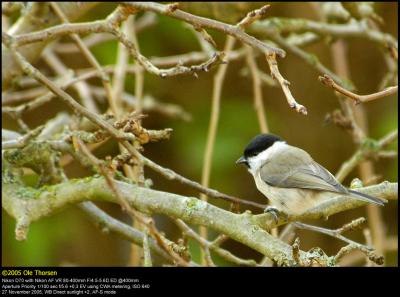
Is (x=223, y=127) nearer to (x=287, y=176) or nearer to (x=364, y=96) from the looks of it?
(x=287, y=176)

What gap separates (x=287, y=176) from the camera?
279 cm

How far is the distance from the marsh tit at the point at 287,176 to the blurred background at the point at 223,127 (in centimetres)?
116

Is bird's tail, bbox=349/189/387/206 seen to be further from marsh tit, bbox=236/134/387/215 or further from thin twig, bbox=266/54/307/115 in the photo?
thin twig, bbox=266/54/307/115

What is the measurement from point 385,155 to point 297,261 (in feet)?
3.88

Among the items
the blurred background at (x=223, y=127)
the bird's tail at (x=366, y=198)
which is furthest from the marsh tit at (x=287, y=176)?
the blurred background at (x=223, y=127)

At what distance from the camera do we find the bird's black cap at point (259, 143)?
273 centimetres

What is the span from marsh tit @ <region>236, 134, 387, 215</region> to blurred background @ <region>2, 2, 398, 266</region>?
3.80 feet

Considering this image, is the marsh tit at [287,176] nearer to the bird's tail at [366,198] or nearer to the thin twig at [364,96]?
the bird's tail at [366,198]

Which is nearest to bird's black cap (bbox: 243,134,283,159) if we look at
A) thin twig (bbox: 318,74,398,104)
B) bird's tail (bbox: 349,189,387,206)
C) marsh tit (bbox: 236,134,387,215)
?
marsh tit (bbox: 236,134,387,215)

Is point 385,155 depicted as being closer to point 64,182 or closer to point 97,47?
point 64,182

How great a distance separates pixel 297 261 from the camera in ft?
5.87

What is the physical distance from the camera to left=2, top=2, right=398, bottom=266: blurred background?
4.06m

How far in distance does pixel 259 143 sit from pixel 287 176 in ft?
0.59

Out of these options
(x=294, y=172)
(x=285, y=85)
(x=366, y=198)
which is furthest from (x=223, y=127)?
(x=285, y=85)
